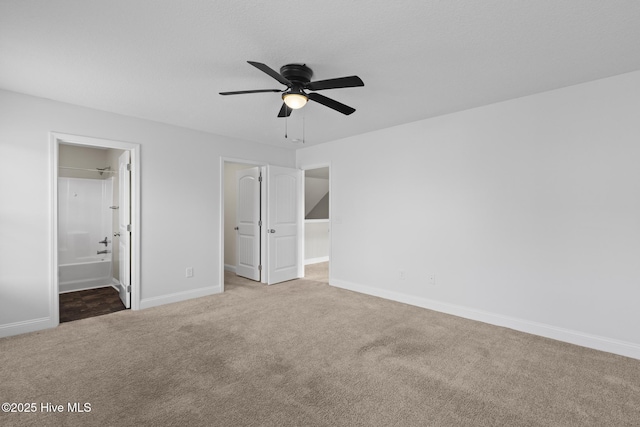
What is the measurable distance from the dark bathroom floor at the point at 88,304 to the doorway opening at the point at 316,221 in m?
3.66

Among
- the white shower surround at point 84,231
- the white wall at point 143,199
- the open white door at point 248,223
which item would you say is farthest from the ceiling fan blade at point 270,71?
the white shower surround at point 84,231

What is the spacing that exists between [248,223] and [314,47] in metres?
3.91

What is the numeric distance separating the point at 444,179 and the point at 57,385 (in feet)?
14.1

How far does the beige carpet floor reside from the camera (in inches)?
73.0

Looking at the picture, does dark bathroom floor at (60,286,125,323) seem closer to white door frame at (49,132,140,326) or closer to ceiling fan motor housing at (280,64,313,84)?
white door frame at (49,132,140,326)

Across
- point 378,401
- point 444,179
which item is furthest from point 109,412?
point 444,179

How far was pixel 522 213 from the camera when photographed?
3.20m

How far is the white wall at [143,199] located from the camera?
304 centimetres

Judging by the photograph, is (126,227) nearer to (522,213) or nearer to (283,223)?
(283,223)

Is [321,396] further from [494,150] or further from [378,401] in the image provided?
[494,150]

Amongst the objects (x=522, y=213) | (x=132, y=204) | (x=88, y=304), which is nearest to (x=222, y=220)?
(x=132, y=204)

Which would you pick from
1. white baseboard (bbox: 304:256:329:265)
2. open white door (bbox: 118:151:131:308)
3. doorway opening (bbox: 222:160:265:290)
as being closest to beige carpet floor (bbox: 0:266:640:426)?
open white door (bbox: 118:151:131:308)

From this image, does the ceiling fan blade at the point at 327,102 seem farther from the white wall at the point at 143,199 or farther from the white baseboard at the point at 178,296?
the white baseboard at the point at 178,296

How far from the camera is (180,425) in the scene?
175cm
